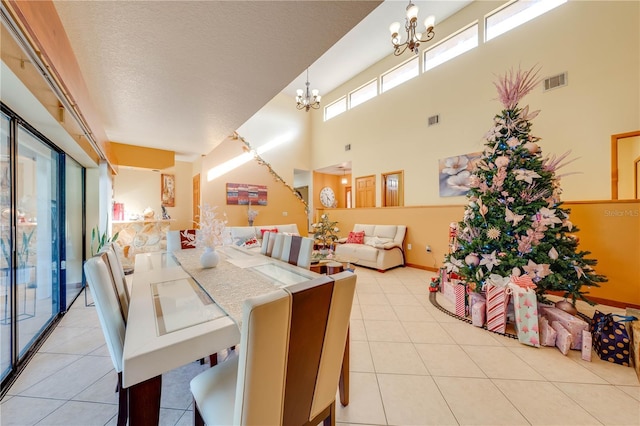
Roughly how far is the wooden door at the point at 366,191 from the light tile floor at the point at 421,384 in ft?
14.5

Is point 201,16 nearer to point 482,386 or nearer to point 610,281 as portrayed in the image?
point 482,386

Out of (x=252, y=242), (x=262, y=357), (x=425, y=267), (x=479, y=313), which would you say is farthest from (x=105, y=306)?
(x=425, y=267)

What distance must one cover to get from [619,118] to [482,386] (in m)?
4.20

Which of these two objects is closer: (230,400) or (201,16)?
(230,400)

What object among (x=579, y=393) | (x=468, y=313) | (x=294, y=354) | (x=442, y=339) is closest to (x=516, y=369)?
(x=579, y=393)

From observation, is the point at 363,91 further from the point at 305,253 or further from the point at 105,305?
the point at 105,305

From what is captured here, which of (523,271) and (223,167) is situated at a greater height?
(223,167)

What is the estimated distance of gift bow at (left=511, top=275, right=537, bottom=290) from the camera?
80.4 inches

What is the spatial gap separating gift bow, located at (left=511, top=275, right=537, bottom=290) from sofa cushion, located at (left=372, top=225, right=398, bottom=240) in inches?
111

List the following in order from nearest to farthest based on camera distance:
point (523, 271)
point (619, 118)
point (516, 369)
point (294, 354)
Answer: point (294, 354), point (516, 369), point (523, 271), point (619, 118)

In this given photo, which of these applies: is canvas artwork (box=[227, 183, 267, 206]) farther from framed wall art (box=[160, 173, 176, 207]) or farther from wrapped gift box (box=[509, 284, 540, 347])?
wrapped gift box (box=[509, 284, 540, 347])

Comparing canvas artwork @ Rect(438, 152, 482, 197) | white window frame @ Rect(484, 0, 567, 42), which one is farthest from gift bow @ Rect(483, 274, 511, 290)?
white window frame @ Rect(484, 0, 567, 42)

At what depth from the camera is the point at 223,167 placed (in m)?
5.85

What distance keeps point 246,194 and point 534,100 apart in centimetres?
624
